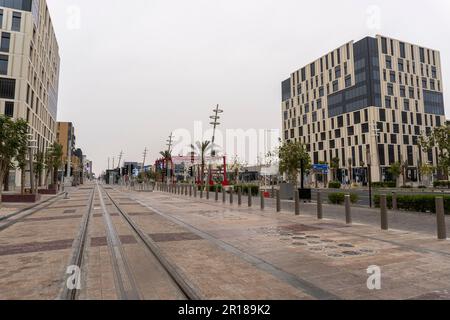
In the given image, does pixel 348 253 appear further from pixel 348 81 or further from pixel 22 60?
pixel 348 81

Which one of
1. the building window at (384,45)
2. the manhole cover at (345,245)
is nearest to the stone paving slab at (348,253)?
the manhole cover at (345,245)

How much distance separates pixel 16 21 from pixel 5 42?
3866mm

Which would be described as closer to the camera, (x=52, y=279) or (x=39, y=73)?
(x=52, y=279)

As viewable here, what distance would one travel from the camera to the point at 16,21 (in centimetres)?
4528

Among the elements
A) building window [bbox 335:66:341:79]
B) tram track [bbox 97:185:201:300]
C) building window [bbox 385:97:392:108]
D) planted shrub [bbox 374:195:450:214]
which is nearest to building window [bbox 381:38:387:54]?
building window [bbox 335:66:341:79]

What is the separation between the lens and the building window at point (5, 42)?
44.0 metres

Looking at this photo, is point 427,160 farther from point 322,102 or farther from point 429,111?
point 322,102

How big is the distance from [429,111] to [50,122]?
89.5m

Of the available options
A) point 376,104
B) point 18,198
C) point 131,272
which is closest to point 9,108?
point 18,198

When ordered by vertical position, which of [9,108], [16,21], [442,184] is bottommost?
[442,184]

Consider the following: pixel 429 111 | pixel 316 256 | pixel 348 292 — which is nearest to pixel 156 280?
pixel 348 292

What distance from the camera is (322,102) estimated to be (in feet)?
259

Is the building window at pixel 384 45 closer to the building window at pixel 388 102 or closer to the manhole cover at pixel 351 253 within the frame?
the building window at pixel 388 102

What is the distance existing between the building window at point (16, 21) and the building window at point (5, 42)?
145cm
